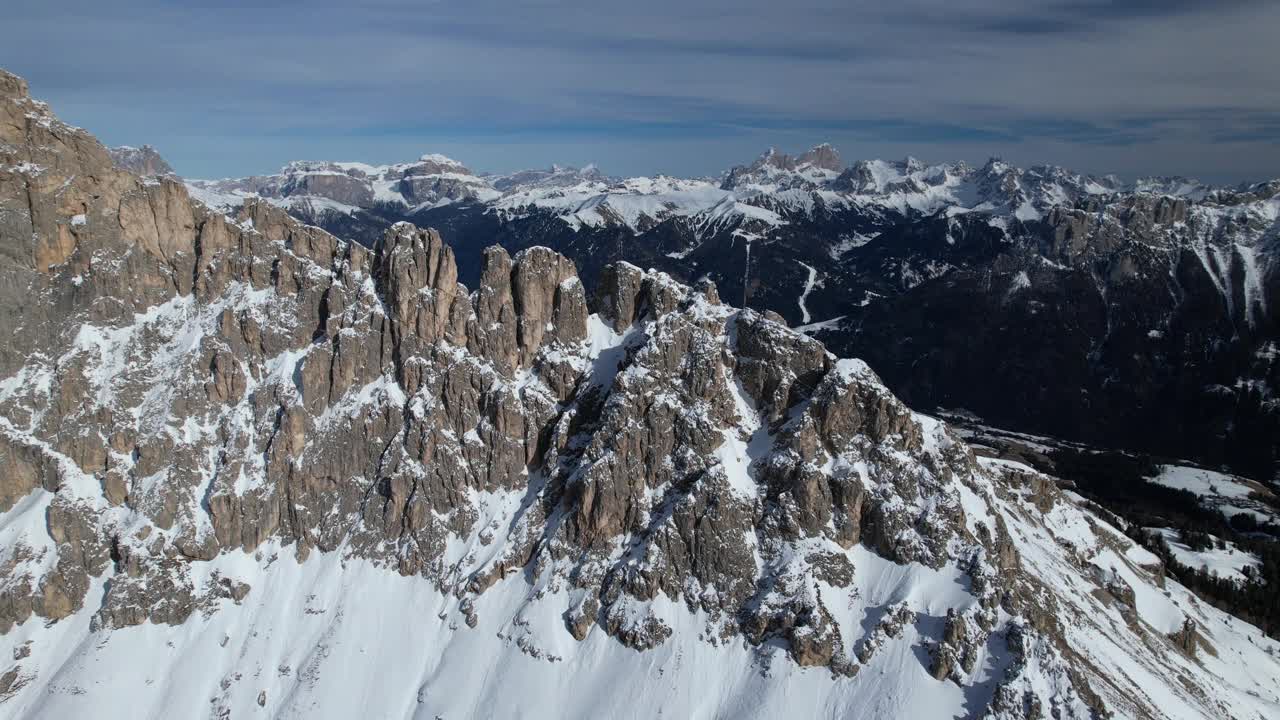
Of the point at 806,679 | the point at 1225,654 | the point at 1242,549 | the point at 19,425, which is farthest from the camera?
the point at 1242,549

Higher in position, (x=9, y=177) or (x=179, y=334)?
(x=9, y=177)

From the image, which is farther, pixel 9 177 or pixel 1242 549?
pixel 1242 549

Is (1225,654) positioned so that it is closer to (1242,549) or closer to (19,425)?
(1242,549)

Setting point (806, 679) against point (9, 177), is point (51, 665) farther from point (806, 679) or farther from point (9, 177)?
point (806, 679)

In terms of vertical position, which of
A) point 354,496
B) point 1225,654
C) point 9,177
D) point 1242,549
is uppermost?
point 9,177

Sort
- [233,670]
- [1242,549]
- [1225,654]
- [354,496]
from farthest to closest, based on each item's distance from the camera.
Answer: [1242,549]
[1225,654]
[354,496]
[233,670]

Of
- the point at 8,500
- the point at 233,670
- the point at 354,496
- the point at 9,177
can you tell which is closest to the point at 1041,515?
the point at 354,496
